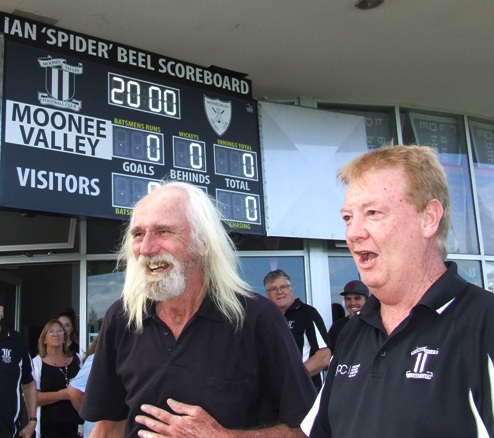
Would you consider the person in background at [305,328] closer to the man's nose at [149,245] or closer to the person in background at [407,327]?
the man's nose at [149,245]

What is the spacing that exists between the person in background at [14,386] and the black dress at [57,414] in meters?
0.18

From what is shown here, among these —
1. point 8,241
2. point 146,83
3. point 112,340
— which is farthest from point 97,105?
point 112,340

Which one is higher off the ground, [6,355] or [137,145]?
[137,145]

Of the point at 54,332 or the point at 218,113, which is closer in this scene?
the point at 54,332

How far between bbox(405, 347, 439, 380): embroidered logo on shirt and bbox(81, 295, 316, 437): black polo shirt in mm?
765

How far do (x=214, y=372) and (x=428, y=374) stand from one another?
922 mm

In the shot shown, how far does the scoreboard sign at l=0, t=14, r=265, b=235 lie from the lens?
15.9ft

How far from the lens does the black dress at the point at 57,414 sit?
5.38m

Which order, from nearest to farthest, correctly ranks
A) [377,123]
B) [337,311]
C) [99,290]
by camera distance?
[99,290], [337,311], [377,123]

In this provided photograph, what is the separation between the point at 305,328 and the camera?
5.44 meters

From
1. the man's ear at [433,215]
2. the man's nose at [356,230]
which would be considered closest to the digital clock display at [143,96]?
the man's nose at [356,230]

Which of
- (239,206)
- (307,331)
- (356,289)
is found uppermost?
(239,206)

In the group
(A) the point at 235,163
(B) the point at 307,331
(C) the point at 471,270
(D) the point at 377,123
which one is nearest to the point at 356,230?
(B) the point at 307,331

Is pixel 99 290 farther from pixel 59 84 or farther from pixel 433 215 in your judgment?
pixel 433 215
